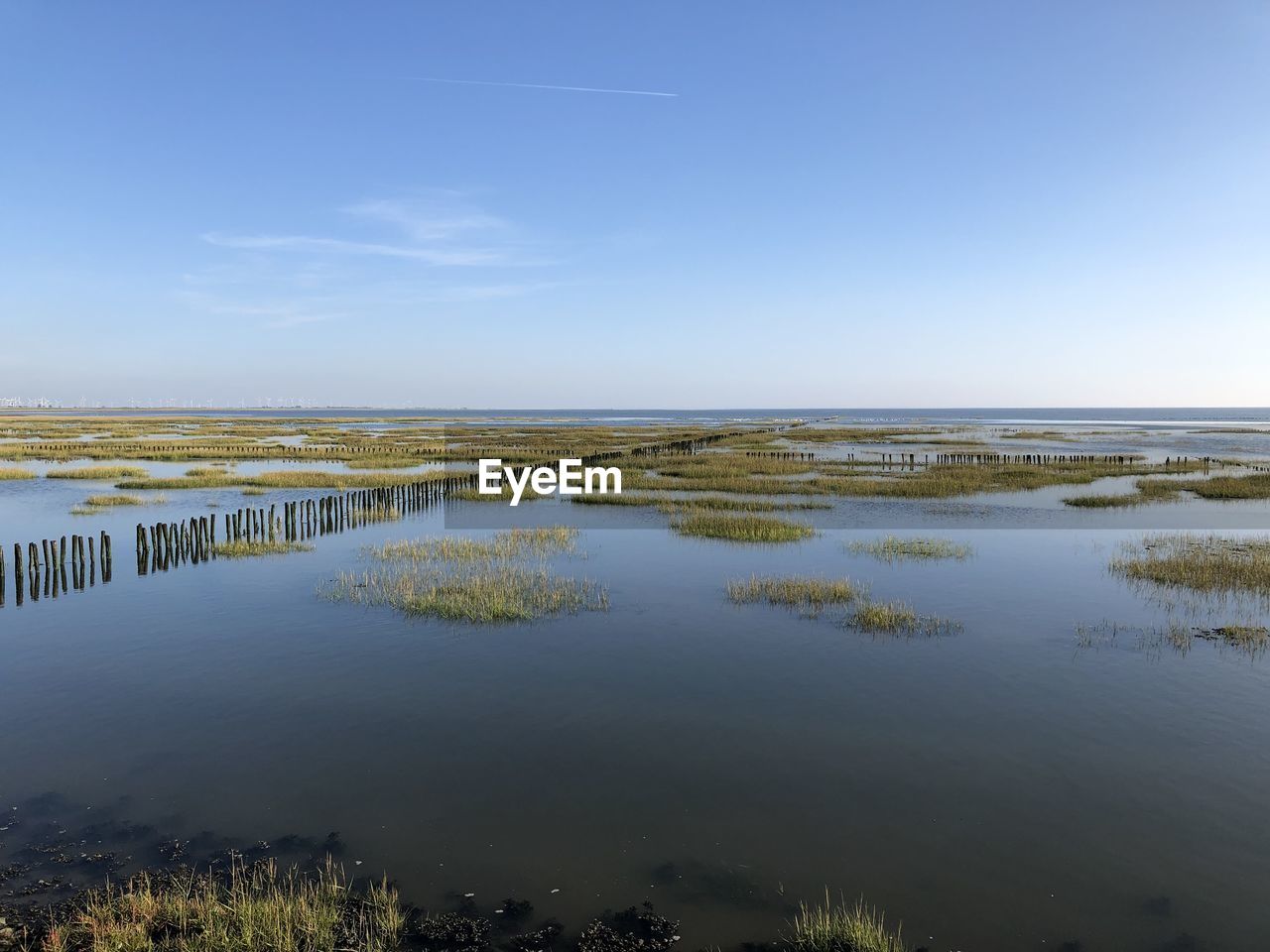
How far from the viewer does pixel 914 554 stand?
23.6 meters

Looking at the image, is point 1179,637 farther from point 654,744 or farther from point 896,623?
point 654,744

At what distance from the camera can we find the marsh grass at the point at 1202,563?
19359 millimetres

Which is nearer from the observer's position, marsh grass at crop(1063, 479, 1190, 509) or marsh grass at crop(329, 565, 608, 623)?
marsh grass at crop(329, 565, 608, 623)

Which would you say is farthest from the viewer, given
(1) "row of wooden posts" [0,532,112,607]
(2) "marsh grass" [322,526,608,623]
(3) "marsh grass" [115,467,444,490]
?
(3) "marsh grass" [115,467,444,490]

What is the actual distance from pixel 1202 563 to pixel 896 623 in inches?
448

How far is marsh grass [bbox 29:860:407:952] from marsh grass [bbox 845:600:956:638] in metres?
11.4

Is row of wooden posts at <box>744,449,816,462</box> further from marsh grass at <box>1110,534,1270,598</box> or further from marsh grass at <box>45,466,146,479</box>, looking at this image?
marsh grass at <box>45,466,146,479</box>

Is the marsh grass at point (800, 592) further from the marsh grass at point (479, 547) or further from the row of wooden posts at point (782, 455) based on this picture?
the row of wooden posts at point (782, 455)

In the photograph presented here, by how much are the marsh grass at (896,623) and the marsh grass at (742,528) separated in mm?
9582

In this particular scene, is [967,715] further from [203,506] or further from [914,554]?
[203,506]

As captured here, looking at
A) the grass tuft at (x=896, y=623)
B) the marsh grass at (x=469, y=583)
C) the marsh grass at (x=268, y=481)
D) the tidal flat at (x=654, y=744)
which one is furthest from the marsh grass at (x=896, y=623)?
the marsh grass at (x=268, y=481)

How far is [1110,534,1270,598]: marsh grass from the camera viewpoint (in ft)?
63.5

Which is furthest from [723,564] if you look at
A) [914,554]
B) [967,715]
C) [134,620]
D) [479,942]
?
[479,942]

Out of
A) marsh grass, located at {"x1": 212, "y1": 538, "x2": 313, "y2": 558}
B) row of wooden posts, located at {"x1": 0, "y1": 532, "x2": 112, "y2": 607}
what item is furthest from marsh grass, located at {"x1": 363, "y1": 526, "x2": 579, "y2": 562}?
row of wooden posts, located at {"x1": 0, "y1": 532, "x2": 112, "y2": 607}
